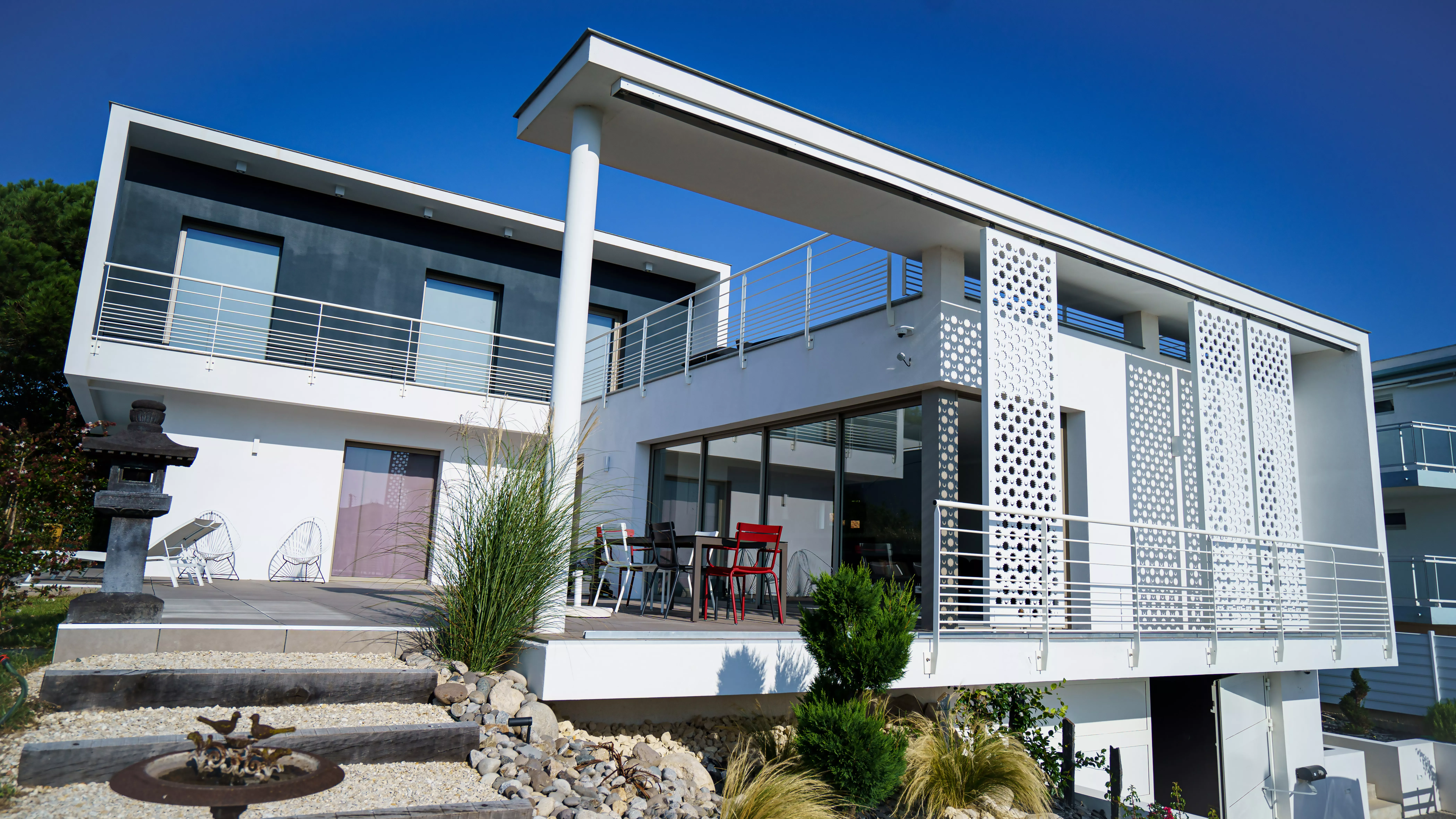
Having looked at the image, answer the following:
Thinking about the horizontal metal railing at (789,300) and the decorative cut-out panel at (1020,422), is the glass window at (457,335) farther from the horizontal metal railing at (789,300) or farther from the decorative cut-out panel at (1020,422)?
the decorative cut-out panel at (1020,422)

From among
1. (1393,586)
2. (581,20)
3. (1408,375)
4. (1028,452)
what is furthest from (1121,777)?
(1408,375)

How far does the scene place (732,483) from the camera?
9.30m

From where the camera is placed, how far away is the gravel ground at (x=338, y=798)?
8.44ft

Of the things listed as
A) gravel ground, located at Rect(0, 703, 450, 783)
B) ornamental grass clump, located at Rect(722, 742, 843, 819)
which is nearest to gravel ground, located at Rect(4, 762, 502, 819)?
gravel ground, located at Rect(0, 703, 450, 783)

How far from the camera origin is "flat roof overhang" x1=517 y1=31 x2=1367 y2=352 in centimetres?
540

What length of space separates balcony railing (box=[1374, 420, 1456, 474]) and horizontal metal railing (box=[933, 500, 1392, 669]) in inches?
207

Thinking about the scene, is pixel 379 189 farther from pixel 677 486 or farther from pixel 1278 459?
pixel 1278 459

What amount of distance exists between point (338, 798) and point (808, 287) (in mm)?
6613

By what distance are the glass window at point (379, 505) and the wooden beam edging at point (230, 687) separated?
752cm

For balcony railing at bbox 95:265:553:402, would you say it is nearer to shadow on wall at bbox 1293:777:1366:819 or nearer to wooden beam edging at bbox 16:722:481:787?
wooden beam edging at bbox 16:722:481:787

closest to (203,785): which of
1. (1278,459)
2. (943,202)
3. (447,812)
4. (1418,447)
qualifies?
(447,812)

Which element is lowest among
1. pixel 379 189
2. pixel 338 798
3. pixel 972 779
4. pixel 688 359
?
pixel 972 779

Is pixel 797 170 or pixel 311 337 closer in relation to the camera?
pixel 797 170

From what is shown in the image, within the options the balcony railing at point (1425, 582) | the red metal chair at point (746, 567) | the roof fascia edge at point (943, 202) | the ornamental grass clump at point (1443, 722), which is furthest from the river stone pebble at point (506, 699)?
the balcony railing at point (1425, 582)
